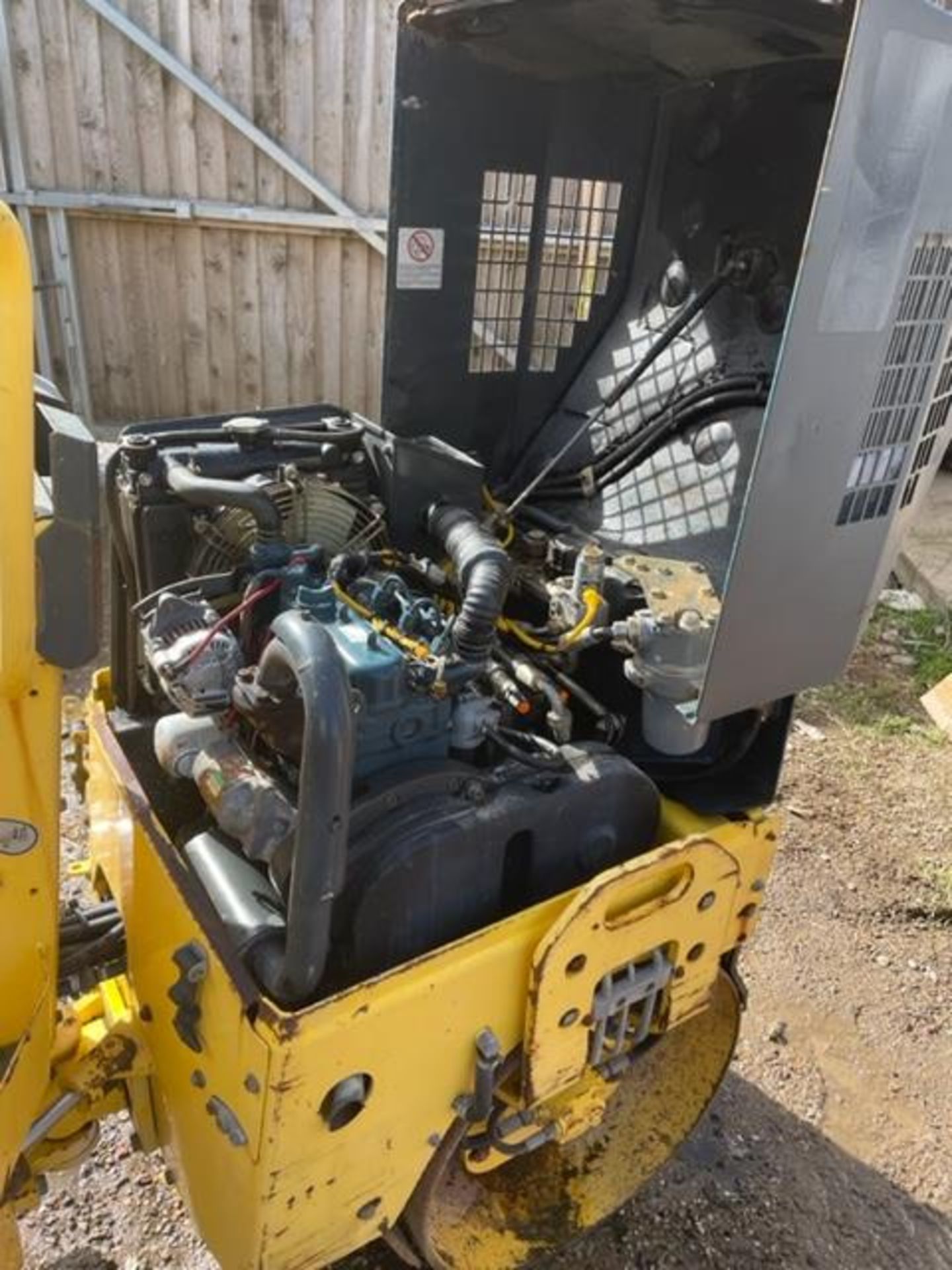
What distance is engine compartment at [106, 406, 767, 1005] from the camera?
4.92ft

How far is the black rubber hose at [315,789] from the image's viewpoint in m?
1.25

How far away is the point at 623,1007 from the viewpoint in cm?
181

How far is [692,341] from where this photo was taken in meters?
2.41

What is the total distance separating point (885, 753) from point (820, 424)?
118 inches

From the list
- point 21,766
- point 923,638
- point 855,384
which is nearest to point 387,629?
point 21,766

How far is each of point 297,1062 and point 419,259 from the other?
1.86 meters

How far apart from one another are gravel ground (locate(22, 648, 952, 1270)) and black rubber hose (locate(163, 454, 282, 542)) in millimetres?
1482

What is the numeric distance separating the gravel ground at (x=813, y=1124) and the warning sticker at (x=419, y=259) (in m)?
2.03

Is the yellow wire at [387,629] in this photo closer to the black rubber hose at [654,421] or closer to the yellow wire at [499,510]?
the yellow wire at [499,510]

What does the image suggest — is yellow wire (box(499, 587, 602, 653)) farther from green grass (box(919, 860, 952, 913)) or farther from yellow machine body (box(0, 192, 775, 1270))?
green grass (box(919, 860, 952, 913))

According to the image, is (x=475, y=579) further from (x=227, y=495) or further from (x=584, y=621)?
(x=227, y=495)

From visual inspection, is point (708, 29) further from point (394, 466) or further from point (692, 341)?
point (394, 466)

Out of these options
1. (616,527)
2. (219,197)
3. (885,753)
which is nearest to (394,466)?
(616,527)

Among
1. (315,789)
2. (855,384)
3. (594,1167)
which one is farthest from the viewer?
(594,1167)
